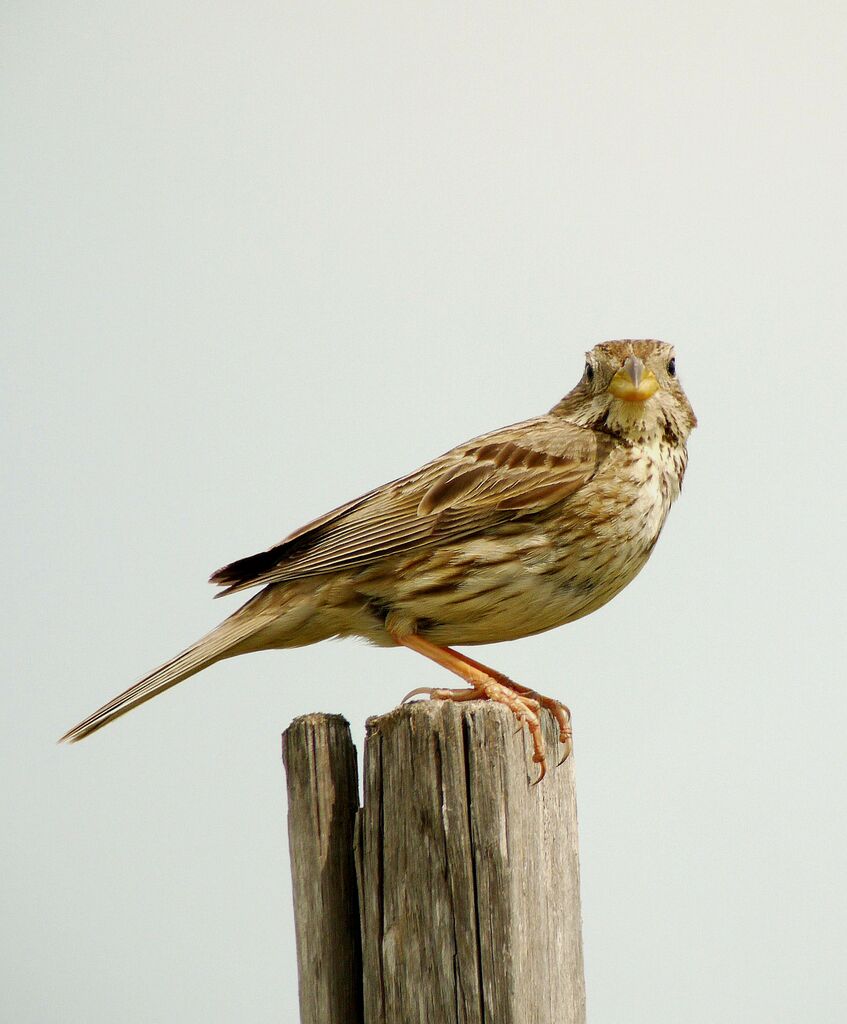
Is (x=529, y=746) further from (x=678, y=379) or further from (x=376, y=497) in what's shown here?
(x=678, y=379)

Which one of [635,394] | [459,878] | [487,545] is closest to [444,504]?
[487,545]

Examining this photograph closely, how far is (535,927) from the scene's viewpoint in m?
3.58

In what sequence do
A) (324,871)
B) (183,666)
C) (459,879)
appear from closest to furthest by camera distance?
(459,879)
(324,871)
(183,666)

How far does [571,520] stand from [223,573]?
157cm

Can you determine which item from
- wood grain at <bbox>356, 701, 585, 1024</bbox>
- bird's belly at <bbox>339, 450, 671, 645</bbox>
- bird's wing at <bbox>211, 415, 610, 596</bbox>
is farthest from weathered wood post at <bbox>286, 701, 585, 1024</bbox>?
bird's wing at <bbox>211, 415, 610, 596</bbox>

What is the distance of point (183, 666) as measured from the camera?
545cm

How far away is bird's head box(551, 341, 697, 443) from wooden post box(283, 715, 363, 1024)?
96.8 inches

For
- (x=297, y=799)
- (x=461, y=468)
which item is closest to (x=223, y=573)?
(x=461, y=468)

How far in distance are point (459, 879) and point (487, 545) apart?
231cm

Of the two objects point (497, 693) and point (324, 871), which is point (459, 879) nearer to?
point (324, 871)

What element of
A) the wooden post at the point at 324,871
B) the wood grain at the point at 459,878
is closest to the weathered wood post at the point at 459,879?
the wood grain at the point at 459,878

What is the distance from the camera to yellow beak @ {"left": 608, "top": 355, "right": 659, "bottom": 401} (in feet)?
19.1

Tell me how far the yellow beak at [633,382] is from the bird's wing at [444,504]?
248 mm

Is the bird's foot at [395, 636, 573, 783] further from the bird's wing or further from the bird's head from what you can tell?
the bird's head
